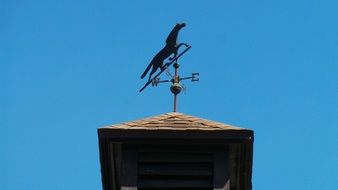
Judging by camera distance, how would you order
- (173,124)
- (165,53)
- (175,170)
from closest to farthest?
(175,170)
(173,124)
(165,53)

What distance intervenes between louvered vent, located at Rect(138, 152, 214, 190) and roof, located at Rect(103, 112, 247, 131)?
0.31 metres

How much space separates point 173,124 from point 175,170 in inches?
22.1

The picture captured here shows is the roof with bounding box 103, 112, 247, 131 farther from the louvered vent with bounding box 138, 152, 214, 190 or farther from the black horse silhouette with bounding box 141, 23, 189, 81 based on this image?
the black horse silhouette with bounding box 141, 23, 189, 81

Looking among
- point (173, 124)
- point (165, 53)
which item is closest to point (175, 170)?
point (173, 124)

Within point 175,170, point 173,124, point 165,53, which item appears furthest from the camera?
point 165,53

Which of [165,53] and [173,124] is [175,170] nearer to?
[173,124]

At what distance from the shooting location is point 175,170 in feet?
26.8

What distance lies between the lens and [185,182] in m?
8.09

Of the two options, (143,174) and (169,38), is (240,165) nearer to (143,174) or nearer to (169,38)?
(143,174)

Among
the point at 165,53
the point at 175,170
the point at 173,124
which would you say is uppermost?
the point at 165,53

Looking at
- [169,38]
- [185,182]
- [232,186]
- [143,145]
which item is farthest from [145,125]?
[169,38]

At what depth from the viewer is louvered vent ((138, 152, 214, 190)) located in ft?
26.5

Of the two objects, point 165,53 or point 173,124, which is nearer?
point 173,124

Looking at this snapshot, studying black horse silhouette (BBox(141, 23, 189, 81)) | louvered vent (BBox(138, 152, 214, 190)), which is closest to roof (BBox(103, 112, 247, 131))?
louvered vent (BBox(138, 152, 214, 190))
